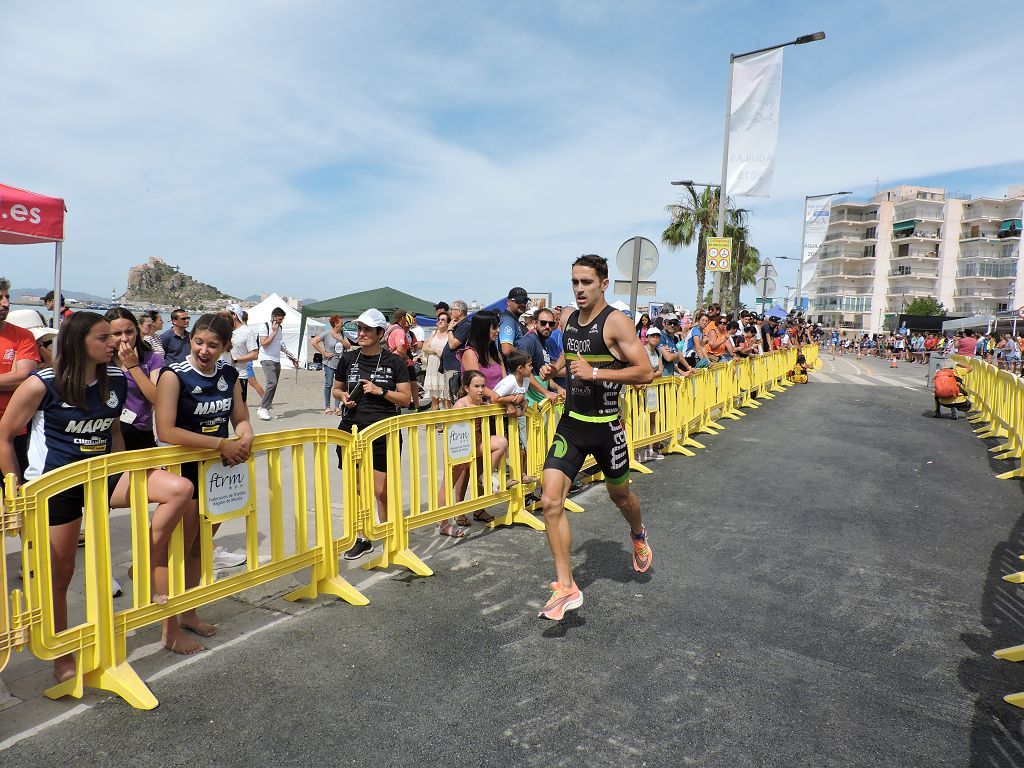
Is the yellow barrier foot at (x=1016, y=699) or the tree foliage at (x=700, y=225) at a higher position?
the tree foliage at (x=700, y=225)

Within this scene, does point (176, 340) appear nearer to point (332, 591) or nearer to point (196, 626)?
point (332, 591)

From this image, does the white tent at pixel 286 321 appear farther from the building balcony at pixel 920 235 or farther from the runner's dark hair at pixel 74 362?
the building balcony at pixel 920 235

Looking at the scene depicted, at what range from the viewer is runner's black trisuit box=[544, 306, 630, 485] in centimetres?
417

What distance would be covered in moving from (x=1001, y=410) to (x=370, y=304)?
1469 centimetres

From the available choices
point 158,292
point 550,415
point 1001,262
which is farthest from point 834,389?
point 158,292

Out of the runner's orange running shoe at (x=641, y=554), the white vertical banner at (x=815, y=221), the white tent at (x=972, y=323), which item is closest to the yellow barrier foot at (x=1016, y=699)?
the runner's orange running shoe at (x=641, y=554)

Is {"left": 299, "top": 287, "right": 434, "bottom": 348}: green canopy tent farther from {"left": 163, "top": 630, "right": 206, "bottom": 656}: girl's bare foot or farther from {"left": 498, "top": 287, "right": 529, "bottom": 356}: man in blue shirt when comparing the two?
{"left": 163, "top": 630, "right": 206, "bottom": 656}: girl's bare foot

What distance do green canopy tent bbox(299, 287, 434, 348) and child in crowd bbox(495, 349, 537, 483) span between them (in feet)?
42.4

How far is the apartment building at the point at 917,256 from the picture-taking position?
9331 centimetres

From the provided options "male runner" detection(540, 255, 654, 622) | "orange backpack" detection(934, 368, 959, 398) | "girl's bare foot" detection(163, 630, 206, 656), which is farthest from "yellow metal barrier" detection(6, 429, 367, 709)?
"orange backpack" detection(934, 368, 959, 398)

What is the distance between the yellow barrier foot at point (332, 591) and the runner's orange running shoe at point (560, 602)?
1175 mm

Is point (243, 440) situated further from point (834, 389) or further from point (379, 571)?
point (834, 389)

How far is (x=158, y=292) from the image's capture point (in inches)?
5433

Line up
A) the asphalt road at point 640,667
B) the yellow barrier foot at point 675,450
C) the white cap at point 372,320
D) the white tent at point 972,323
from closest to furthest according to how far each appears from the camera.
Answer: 1. the asphalt road at point 640,667
2. the white cap at point 372,320
3. the yellow barrier foot at point 675,450
4. the white tent at point 972,323
